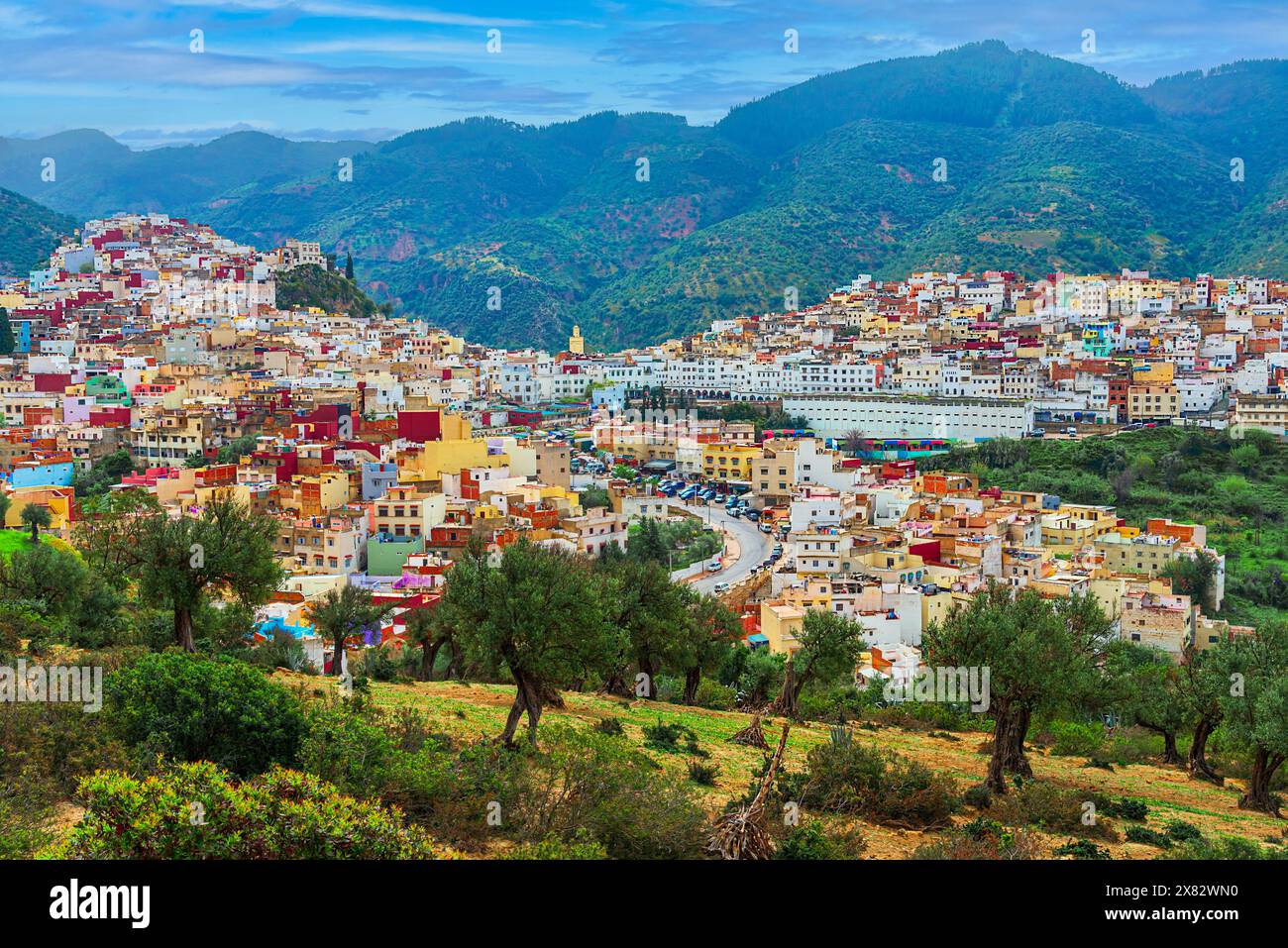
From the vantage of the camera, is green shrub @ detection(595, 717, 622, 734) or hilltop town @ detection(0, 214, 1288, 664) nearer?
green shrub @ detection(595, 717, 622, 734)

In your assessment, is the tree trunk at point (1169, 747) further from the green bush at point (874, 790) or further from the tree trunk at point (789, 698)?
the green bush at point (874, 790)

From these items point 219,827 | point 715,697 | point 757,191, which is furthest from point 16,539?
point 757,191

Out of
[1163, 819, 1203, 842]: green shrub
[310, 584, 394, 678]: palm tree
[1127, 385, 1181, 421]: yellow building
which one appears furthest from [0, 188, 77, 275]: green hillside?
[1163, 819, 1203, 842]: green shrub

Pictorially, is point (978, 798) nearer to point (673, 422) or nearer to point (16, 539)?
point (16, 539)

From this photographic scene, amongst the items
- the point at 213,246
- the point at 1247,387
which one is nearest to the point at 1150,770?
the point at 1247,387

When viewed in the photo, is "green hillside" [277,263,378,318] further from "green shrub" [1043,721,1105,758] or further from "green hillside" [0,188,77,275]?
"green shrub" [1043,721,1105,758]

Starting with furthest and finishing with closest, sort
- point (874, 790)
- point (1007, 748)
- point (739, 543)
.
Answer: point (739, 543) → point (1007, 748) → point (874, 790)

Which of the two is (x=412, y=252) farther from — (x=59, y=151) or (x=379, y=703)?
(x=379, y=703)
